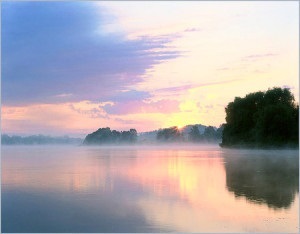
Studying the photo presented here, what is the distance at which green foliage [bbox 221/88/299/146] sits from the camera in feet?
164

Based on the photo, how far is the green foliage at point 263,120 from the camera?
50.0 metres

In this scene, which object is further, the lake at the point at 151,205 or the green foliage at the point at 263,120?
the green foliage at the point at 263,120

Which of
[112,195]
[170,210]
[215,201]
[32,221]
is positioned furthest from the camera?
[112,195]

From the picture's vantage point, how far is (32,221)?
9.08 m

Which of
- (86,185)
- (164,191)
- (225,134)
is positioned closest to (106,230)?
(164,191)

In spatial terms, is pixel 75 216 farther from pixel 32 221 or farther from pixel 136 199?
pixel 136 199

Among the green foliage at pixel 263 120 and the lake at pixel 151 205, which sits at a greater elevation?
the green foliage at pixel 263 120

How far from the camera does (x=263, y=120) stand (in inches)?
2012

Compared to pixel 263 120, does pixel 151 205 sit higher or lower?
lower

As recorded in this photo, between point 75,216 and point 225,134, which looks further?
point 225,134

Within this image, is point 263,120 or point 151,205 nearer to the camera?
point 151,205

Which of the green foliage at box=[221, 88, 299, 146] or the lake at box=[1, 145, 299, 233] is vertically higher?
the green foliage at box=[221, 88, 299, 146]

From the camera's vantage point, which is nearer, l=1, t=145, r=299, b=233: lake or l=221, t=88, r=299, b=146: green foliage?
l=1, t=145, r=299, b=233: lake

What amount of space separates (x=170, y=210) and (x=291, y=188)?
16.6 ft
